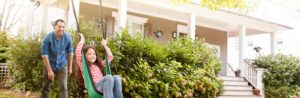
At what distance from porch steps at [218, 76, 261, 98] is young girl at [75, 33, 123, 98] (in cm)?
667

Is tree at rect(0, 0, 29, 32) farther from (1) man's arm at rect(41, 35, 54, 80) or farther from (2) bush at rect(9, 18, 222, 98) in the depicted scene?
(1) man's arm at rect(41, 35, 54, 80)

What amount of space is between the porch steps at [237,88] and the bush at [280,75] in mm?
1014

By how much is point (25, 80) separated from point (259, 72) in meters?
9.05

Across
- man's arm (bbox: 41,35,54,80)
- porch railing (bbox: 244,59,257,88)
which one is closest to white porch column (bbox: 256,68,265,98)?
porch railing (bbox: 244,59,257,88)

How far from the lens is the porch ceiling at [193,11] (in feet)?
40.1

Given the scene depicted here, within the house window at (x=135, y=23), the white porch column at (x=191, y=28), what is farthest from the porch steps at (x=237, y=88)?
the house window at (x=135, y=23)

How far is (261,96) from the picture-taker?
13.1 m

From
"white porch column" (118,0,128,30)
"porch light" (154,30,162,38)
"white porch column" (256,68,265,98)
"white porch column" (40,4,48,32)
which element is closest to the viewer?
"white porch column" (118,0,128,30)

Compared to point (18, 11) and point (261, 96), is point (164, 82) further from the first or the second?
point (18, 11)

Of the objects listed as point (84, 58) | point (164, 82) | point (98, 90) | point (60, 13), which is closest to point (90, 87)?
point (98, 90)

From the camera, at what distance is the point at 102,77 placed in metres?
5.48

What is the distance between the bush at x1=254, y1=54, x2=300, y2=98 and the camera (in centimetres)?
1351

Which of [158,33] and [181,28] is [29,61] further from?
[181,28]

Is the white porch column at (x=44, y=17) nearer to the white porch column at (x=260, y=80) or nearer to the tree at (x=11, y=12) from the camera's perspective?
the white porch column at (x=260, y=80)
